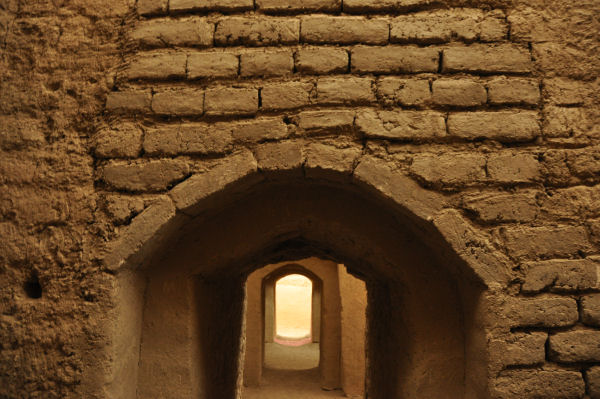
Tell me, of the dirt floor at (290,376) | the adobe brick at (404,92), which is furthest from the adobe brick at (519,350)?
the dirt floor at (290,376)

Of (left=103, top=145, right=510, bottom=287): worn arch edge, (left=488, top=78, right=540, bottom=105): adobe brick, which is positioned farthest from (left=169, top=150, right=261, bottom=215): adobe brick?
(left=488, top=78, right=540, bottom=105): adobe brick

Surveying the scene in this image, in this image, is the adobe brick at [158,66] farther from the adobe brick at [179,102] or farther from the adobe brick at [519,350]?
the adobe brick at [519,350]

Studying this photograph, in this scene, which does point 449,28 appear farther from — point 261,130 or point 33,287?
point 33,287

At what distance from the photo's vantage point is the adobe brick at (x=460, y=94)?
1846 millimetres

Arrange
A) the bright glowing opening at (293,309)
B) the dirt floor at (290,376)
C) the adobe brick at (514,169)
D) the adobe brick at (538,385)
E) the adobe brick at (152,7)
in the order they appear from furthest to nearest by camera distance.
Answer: the bright glowing opening at (293,309) < the dirt floor at (290,376) < the adobe brick at (152,7) < the adobe brick at (514,169) < the adobe brick at (538,385)

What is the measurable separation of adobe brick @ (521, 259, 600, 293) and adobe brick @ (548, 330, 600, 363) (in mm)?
197

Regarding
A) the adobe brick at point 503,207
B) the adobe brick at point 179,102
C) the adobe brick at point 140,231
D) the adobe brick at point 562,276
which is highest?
the adobe brick at point 179,102

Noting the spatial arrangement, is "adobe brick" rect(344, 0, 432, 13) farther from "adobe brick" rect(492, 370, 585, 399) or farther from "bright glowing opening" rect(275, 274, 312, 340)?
"bright glowing opening" rect(275, 274, 312, 340)

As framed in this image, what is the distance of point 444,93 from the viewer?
1.85m

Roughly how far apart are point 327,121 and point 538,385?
142 centimetres

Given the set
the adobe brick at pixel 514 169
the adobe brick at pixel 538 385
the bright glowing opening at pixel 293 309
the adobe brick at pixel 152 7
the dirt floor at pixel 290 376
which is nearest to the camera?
the adobe brick at pixel 538 385

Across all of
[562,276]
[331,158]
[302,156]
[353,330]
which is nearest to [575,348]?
[562,276]

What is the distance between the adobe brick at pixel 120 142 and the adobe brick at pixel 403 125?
3.38ft

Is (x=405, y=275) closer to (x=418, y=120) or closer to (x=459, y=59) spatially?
(x=418, y=120)
